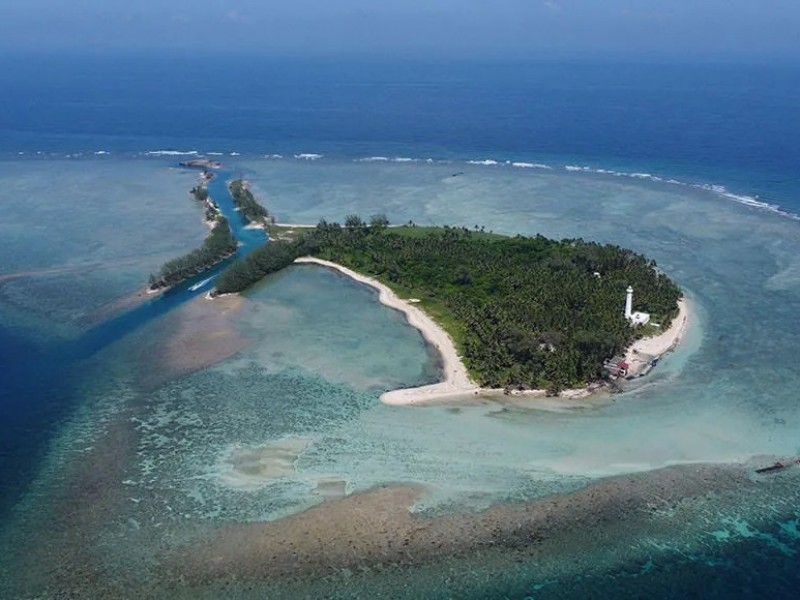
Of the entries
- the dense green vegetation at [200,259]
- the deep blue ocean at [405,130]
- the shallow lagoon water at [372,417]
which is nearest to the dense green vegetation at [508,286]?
the shallow lagoon water at [372,417]

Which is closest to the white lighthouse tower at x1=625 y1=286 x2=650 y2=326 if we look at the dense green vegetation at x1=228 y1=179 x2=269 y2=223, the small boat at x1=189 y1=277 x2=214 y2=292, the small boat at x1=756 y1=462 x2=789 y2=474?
the small boat at x1=756 y1=462 x2=789 y2=474

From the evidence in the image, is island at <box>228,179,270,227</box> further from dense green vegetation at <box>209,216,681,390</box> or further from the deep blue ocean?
the deep blue ocean

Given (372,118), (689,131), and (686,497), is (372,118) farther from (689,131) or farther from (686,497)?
(686,497)

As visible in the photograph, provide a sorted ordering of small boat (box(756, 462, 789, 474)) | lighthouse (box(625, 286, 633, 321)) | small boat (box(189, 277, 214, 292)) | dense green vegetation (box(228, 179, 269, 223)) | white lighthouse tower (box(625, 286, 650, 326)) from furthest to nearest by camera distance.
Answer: dense green vegetation (box(228, 179, 269, 223)), small boat (box(189, 277, 214, 292)), white lighthouse tower (box(625, 286, 650, 326)), lighthouse (box(625, 286, 633, 321)), small boat (box(756, 462, 789, 474))

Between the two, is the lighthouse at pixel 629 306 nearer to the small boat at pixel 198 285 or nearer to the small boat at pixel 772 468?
the small boat at pixel 772 468

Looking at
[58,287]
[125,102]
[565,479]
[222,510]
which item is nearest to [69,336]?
[58,287]

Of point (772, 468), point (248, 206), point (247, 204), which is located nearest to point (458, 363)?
point (772, 468)
